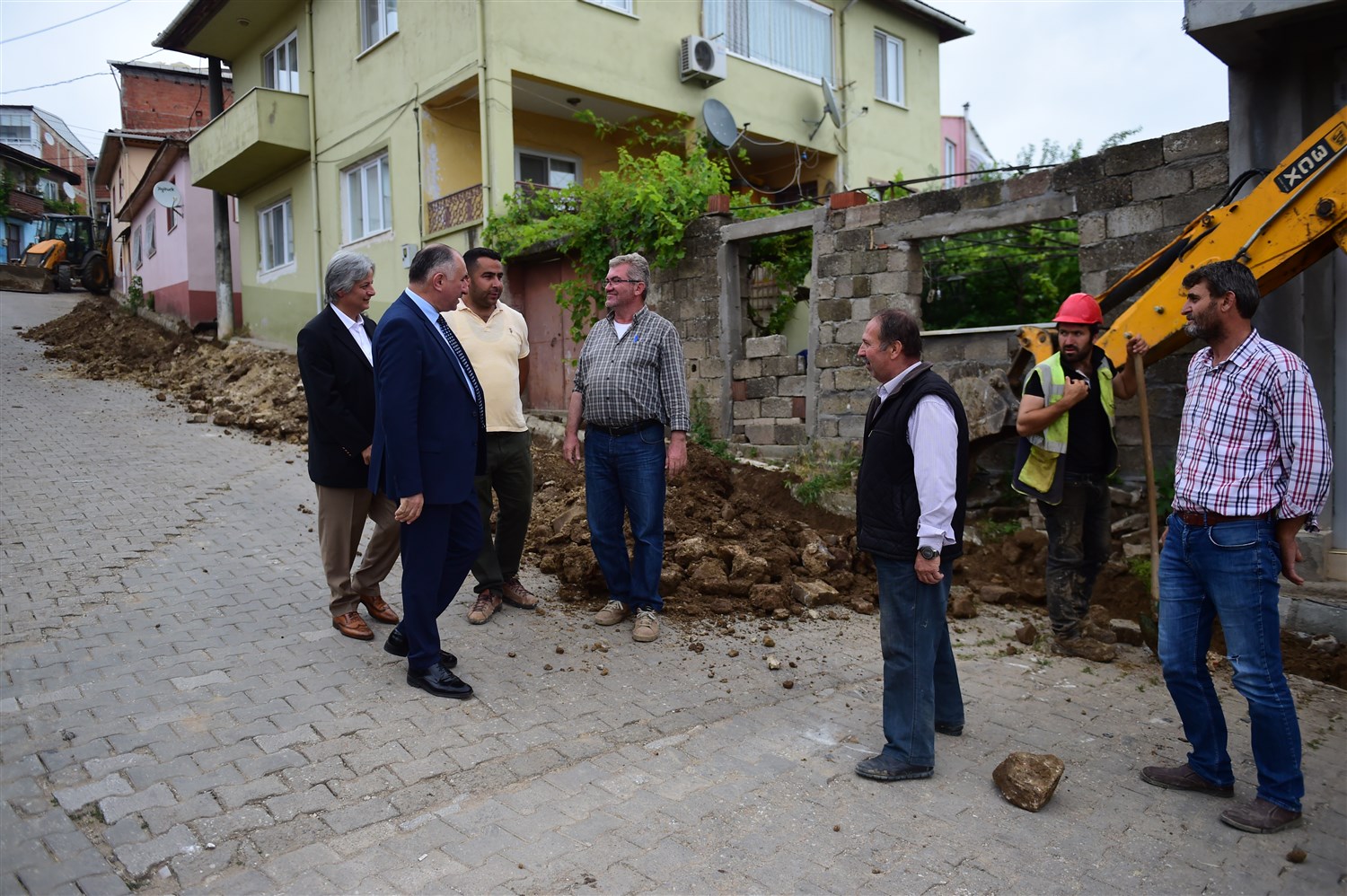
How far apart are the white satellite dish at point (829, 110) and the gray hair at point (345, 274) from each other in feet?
42.1

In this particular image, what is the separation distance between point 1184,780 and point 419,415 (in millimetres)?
3585

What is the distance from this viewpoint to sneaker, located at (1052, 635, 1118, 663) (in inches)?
210

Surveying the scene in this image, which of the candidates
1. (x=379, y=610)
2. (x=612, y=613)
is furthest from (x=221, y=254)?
(x=612, y=613)

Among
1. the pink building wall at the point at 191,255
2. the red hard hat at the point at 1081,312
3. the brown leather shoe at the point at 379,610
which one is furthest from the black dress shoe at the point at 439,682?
the pink building wall at the point at 191,255

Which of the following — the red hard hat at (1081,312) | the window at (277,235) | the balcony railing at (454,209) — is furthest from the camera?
the window at (277,235)

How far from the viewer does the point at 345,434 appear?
4988mm

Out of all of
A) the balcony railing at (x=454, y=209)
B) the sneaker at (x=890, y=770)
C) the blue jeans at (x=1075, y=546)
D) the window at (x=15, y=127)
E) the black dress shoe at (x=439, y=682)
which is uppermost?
the window at (x=15, y=127)

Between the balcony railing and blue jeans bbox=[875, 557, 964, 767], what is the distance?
1049 centimetres

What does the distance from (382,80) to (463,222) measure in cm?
333

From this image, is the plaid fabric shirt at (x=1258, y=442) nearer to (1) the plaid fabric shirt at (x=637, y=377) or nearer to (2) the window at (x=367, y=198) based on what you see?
(1) the plaid fabric shirt at (x=637, y=377)

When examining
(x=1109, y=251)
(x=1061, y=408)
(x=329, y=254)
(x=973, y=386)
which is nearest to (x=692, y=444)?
(x=973, y=386)

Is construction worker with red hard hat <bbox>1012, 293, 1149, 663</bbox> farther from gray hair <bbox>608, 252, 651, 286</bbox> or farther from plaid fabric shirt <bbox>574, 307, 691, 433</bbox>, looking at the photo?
gray hair <bbox>608, 252, 651, 286</bbox>

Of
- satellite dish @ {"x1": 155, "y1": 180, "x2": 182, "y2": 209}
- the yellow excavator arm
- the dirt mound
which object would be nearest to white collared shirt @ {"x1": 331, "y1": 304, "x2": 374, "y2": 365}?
the yellow excavator arm

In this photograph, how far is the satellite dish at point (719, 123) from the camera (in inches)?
567
